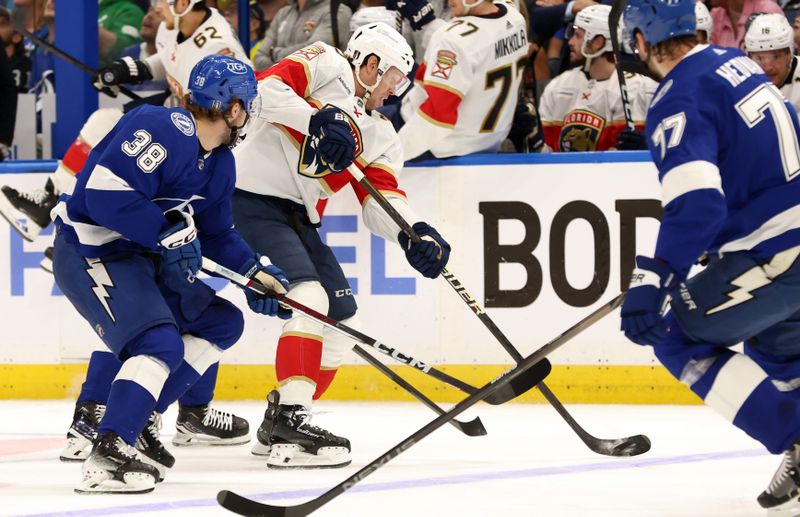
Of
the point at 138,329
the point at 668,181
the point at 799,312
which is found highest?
the point at 668,181

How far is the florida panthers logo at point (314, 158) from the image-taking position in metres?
4.34

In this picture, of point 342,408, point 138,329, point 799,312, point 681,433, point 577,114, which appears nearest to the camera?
point 799,312

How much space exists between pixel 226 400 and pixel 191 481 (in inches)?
77.0

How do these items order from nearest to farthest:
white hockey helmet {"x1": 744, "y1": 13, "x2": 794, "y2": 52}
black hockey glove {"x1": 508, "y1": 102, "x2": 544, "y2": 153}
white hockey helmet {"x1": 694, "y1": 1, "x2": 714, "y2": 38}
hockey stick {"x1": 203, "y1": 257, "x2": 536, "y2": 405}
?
white hockey helmet {"x1": 694, "y1": 1, "x2": 714, "y2": 38} < hockey stick {"x1": 203, "y1": 257, "x2": 536, "y2": 405} < white hockey helmet {"x1": 744, "y1": 13, "x2": 794, "y2": 52} < black hockey glove {"x1": 508, "y1": 102, "x2": 544, "y2": 153}

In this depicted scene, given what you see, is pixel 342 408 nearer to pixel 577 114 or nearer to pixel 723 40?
pixel 577 114

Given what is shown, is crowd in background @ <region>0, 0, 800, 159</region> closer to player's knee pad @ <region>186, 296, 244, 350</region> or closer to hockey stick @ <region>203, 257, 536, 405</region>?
hockey stick @ <region>203, 257, 536, 405</region>

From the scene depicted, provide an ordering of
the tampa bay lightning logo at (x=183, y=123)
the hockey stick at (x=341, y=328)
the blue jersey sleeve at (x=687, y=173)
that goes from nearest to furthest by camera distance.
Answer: the blue jersey sleeve at (x=687, y=173) < the tampa bay lightning logo at (x=183, y=123) < the hockey stick at (x=341, y=328)

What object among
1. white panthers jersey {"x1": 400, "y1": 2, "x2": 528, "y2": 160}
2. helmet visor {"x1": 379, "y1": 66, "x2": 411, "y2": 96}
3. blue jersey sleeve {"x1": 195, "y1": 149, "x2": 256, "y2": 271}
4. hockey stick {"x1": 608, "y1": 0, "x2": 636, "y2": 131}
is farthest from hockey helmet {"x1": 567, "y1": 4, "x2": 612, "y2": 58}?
blue jersey sleeve {"x1": 195, "y1": 149, "x2": 256, "y2": 271}

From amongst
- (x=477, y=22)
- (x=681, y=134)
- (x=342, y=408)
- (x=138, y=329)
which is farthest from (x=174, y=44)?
(x=681, y=134)

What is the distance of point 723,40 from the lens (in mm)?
6082

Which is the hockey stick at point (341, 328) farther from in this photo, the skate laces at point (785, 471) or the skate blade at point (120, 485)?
the skate laces at point (785, 471)

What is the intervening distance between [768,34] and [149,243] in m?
3.18

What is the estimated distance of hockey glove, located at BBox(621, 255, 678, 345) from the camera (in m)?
3.01

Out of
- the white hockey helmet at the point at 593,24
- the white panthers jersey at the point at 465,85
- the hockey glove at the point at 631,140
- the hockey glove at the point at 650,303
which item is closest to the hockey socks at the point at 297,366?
the hockey glove at the point at 650,303
